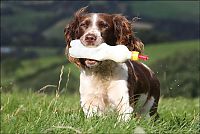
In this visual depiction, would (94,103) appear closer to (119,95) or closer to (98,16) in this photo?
(119,95)

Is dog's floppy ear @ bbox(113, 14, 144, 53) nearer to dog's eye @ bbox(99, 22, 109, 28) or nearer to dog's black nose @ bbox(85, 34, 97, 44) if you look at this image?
dog's eye @ bbox(99, 22, 109, 28)

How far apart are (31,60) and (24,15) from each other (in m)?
16.2

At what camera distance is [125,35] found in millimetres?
6879

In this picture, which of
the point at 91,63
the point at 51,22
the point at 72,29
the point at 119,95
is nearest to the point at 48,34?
the point at 51,22

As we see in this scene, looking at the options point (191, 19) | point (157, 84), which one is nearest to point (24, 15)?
point (191, 19)

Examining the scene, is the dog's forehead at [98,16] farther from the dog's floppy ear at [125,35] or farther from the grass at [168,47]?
the grass at [168,47]

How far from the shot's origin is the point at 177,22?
7806 centimetres

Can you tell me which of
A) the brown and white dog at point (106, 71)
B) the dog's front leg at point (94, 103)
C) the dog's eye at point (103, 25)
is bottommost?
the dog's front leg at point (94, 103)

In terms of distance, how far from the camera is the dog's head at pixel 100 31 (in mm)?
6328

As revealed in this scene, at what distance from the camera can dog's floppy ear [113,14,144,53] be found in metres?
6.86

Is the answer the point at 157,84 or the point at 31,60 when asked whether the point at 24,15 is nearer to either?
the point at 31,60

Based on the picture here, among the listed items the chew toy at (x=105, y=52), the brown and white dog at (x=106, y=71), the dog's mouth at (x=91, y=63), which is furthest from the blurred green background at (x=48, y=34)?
the chew toy at (x=105, y=52)

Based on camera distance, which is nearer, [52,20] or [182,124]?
[182,124]

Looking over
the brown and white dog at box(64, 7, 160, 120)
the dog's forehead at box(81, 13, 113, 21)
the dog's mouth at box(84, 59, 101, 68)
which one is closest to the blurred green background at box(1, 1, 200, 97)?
the brown and white dog at box(64, 7, 160, 120)
